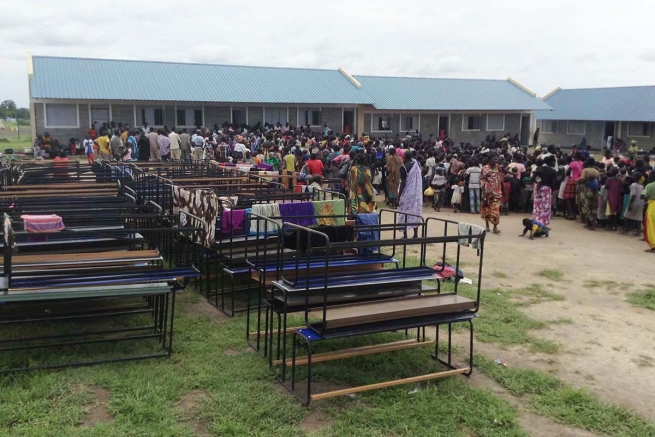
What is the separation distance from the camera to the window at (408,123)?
1409 inches

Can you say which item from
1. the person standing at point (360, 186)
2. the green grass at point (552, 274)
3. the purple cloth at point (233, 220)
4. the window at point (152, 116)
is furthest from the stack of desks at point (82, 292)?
the window at point (152, 116)

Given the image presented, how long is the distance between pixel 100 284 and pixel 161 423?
57.3 inches

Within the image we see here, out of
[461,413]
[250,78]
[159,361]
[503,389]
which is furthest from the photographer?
[250,78]

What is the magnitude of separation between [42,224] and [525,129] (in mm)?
37731

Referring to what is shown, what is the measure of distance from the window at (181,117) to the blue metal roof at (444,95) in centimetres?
1009

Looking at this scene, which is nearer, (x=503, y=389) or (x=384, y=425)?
(x=384, y=425)

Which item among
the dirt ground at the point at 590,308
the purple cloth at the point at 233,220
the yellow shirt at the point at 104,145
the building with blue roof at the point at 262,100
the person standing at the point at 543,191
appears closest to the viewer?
the dirt ground at the point at 590,308

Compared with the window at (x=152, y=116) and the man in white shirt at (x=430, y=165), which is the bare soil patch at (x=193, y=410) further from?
the window at (x=152, y=116)

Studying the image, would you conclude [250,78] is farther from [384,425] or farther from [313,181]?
[384,425]

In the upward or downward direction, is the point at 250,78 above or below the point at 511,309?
above

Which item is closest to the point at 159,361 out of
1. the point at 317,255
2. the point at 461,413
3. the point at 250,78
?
the point at 317,255

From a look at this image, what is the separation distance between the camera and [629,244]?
38.0 ft

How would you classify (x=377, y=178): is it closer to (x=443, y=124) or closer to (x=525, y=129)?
(x=443, y=124)

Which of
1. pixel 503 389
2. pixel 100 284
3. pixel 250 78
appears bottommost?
pixel 503 389
